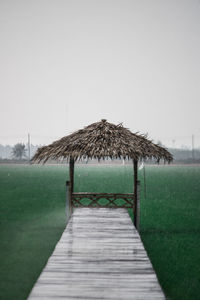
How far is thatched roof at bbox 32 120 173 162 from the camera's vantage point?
7.74m

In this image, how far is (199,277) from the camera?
17.9ft

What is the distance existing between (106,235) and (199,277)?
212 centimetres

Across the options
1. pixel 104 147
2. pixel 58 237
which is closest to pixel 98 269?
pixel 104 147

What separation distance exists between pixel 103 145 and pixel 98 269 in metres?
4.37

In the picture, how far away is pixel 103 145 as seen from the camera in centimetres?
786

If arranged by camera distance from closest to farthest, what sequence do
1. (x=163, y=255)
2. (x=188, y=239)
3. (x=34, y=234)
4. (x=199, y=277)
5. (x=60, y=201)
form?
1. (x=199, y=277)
2. (x=163, y=255)
3. (x=188, y=239)
4. (x=34, y=234)
5. (x=60, y=201)

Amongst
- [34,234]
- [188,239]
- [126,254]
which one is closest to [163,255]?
[188,239]

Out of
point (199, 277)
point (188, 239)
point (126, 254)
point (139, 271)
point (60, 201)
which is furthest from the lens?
point (60, 201)

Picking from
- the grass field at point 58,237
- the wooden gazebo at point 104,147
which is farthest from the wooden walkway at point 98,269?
the wooden gazebo at point 104,147

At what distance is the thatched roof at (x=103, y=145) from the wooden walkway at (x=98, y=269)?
232 centimetres

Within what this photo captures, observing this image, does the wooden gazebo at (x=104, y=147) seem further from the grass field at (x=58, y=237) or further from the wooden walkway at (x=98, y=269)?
the wooden walkway at (x=98, y=269)

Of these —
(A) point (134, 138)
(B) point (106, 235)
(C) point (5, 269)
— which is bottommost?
(C) point (5, 269)

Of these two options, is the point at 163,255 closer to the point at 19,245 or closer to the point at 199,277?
the point at 199,277

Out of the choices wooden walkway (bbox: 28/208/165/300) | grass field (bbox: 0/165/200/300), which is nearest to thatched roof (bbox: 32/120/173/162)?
wooden walkway (bbox: 28/208/165/300)
